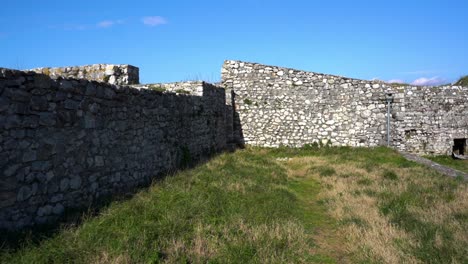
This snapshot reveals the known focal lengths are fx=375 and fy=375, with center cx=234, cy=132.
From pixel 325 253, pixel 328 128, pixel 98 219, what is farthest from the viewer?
pixel 328 128

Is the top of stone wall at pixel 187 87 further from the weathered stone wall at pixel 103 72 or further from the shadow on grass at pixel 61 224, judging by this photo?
the shadow on grass at pixel 61 224

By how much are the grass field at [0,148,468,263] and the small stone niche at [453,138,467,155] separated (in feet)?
30.7

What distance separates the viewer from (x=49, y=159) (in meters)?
5.91

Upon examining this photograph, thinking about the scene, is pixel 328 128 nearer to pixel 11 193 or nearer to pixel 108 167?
pixel 108 167

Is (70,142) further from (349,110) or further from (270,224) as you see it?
(349,110)

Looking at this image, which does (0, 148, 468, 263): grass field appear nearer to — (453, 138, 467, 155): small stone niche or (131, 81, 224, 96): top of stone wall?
(131, 81, 224, 96): top of stone wall

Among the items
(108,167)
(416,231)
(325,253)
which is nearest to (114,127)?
(108,167)

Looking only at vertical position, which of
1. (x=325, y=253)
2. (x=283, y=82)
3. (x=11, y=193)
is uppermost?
(x=283, y=82)

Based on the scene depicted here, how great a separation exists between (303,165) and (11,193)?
10.5 m

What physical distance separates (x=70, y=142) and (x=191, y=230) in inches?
101

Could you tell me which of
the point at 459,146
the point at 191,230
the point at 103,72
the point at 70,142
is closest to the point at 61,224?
the point at 70,142

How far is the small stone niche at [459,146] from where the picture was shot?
18.4 meters

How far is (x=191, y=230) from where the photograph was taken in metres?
5.87

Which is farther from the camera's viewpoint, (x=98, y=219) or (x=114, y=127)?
(x=114, y=127)
